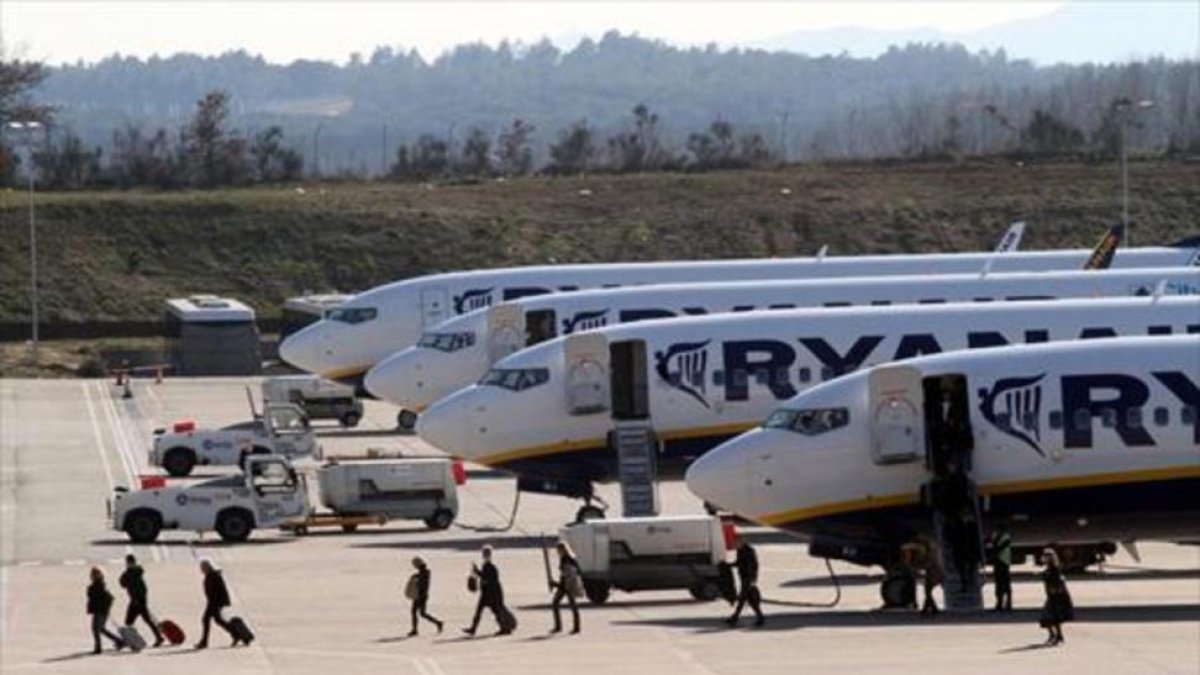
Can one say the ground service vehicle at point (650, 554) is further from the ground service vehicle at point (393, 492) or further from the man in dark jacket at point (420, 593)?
the ground service vehicle at point (393, 492)

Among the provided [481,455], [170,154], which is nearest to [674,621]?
[481,455]

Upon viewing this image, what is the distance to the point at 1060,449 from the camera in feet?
172

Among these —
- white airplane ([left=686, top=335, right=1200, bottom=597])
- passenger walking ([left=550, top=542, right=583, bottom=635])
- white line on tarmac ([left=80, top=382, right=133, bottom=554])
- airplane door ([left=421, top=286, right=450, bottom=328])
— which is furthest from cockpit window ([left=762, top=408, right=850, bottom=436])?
airplane door ([left=421, top=286, right=450, bottom=328])

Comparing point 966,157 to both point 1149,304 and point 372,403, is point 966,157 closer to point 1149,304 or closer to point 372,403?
point 372,403

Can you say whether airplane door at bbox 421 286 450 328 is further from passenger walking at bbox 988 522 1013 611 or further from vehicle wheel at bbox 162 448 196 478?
passenger walking at bbox 988 522 1013 611

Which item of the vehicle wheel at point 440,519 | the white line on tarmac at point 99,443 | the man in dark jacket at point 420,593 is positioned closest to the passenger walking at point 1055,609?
the man in dark jacket at point 420,593

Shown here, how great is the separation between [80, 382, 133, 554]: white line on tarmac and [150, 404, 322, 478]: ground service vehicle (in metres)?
1.28

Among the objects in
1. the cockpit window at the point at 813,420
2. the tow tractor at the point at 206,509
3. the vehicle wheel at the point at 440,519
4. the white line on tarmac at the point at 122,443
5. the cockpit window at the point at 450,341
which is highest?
the cockpit window at the point at 813,420

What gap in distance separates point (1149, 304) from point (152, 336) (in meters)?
76.4

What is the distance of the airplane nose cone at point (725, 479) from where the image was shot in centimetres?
5397

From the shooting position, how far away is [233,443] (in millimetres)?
83562

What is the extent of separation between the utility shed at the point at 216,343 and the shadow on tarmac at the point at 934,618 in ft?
230

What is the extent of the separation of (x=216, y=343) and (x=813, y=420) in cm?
6880

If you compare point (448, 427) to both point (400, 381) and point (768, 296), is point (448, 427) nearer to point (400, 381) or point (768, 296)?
point (768, 296)
